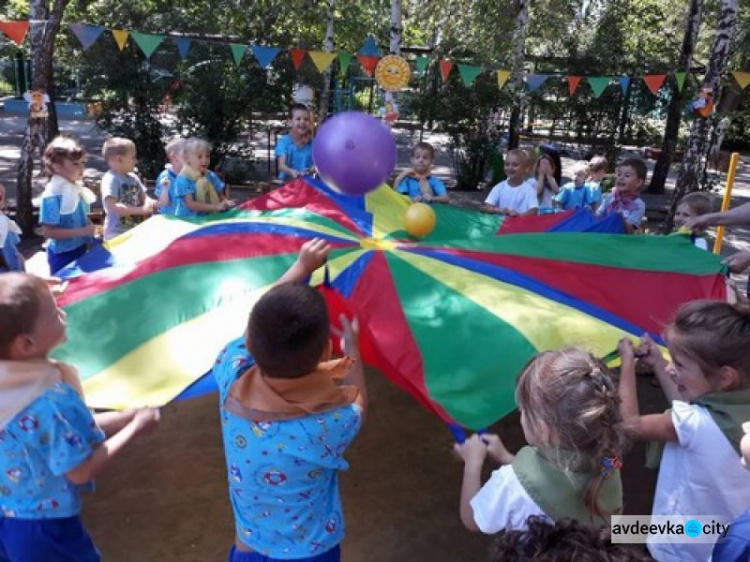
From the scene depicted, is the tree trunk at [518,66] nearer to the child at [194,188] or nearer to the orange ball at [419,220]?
the child at [194,188]

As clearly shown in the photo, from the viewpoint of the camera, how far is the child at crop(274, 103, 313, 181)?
5.00m

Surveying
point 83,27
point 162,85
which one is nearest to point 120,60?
point 162,85

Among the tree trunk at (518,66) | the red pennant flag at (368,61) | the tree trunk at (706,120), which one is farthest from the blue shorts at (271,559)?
the tree trunk at (518,66)

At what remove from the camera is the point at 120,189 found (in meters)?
3.92

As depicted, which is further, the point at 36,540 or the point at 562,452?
the point at 36,540

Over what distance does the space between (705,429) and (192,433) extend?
2573 mm

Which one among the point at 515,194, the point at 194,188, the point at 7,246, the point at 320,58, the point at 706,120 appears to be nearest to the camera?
the point at 7,246

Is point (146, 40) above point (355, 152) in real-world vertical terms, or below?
above

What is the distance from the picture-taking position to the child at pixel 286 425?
150cm

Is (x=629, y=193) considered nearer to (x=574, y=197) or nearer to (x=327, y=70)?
(x=574, y=197)

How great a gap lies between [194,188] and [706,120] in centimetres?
612

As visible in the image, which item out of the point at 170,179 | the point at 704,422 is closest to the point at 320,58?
the point at 170,179

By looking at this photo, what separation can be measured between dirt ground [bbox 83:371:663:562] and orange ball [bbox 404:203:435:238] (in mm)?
1047

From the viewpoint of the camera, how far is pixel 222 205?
12.8 ft
